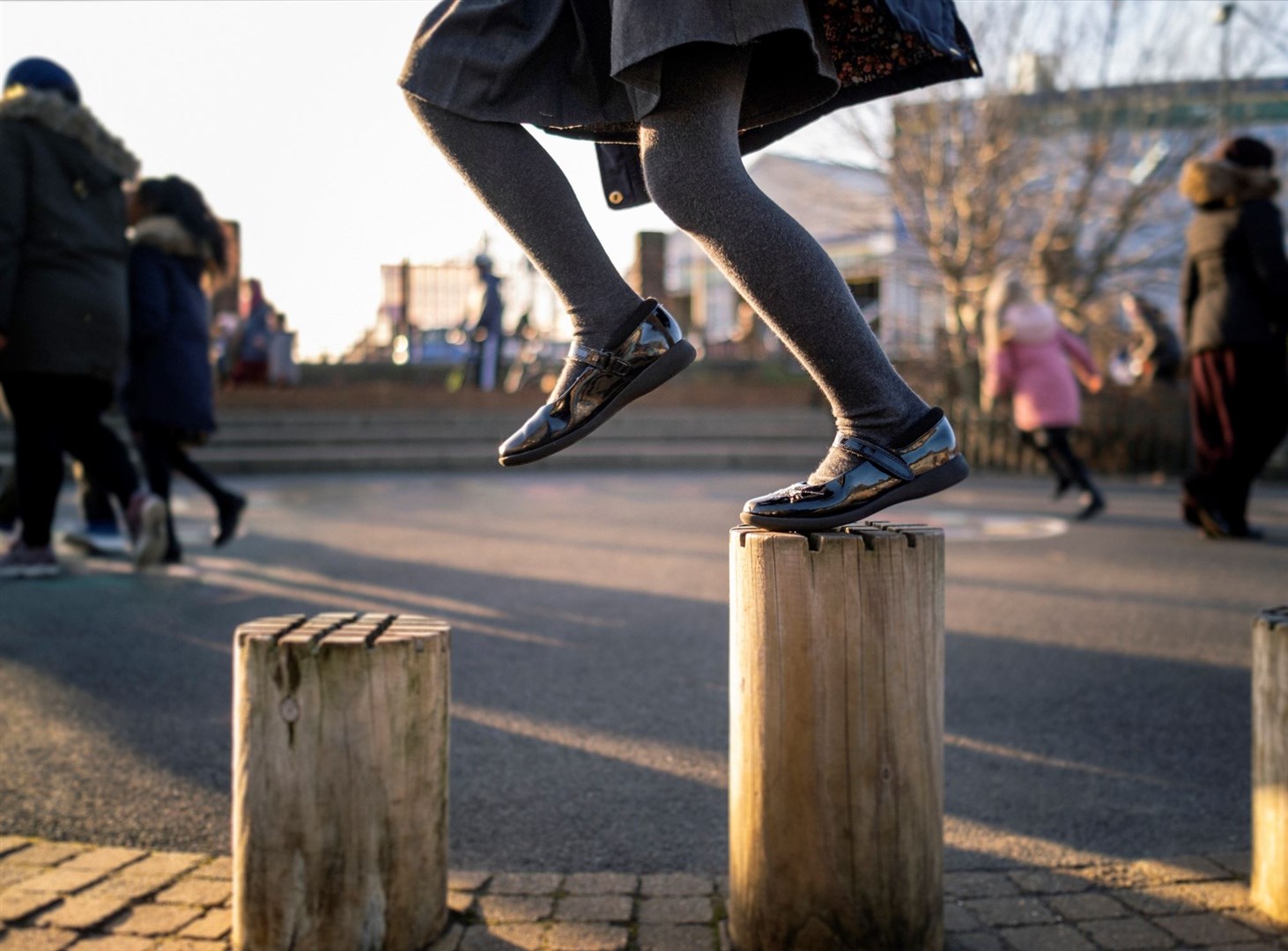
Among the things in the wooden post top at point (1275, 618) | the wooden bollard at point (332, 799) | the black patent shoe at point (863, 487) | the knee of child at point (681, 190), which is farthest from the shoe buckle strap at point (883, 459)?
the wooden bollard at point (332, 799)

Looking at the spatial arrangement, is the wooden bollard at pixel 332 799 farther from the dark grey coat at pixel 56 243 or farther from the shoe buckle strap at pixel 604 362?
the dark grey coat at pixel 56 243

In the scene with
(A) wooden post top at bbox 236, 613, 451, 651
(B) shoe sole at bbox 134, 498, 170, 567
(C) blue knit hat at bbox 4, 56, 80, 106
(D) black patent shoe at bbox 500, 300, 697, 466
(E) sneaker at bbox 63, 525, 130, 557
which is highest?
(C) blue knit hat at bbox 4, 56, 80, 106

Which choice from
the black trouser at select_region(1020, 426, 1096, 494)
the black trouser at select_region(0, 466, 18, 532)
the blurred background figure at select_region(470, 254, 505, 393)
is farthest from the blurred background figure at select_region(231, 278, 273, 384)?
the black trouser at select_region(1020, 426, 1096, 494)

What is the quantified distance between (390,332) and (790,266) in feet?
78.8

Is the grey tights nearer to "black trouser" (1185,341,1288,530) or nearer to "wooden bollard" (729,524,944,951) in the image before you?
"wooden bollard" (729,524,944,951)

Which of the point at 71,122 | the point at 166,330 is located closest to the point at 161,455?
the point at 166,330

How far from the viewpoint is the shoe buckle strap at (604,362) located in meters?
2.06

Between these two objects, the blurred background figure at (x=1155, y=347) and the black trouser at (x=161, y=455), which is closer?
the black trouser at (x=161, y=455)

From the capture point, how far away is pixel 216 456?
13.9m

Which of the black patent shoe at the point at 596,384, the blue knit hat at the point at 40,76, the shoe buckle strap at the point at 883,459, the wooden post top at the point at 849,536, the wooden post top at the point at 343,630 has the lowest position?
the wooden post top at the point at 343,630

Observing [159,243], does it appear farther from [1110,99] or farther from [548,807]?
[1110,99]

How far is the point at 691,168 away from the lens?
1896 millimetres

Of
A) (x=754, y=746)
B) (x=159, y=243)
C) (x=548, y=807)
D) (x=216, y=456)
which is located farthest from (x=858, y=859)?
(x=216, y=456)

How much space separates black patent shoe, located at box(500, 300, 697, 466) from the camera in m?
2.06
